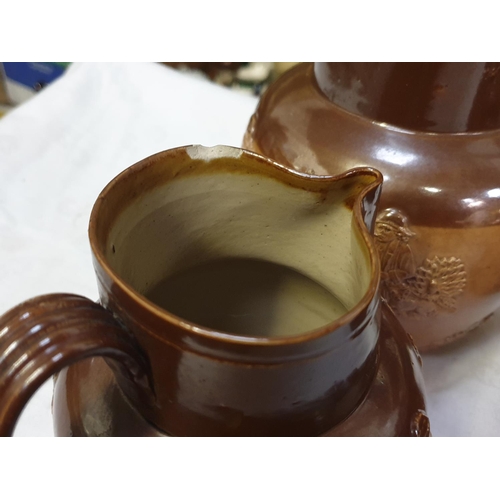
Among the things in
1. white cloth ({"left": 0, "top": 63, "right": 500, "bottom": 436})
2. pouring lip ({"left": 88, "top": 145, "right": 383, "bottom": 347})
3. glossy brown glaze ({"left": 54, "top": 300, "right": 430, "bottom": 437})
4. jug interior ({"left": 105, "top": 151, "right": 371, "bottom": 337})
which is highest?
pouring lip ({"left": 88, "top": 145, "right": 383, "bottom": 347})

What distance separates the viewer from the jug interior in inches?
16.7

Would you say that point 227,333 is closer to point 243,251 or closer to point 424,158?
point 243,251

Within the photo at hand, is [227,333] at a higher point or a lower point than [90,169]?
higher

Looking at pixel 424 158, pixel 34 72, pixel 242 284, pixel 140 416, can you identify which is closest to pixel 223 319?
pixel 242 284

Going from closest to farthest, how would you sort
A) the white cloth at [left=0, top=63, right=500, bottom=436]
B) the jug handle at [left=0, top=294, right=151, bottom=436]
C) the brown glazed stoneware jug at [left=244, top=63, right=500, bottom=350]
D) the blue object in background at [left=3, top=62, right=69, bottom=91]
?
the jug handle at [left=0, top=294, right=151, bottom=436]
the brown glazed stoneware jug at [left=244, top=63, right=500, bottom=350]
the white cloth at [left=0, top=63, right=500, bottom=436]
the blue object in background at [left=3, top=62, right=69, bottom=91]

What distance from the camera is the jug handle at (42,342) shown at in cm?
29

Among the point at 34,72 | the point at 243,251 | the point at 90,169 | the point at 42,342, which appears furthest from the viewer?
the point at 34,72

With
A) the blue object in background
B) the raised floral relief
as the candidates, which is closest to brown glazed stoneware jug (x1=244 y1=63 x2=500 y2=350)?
the raised floral relief

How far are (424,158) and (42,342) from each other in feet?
1.28

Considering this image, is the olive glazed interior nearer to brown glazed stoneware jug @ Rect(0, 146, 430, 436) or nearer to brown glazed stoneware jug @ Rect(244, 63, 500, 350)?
brown glazed stoneware jug @ Rect(0, 146, 430, 436)

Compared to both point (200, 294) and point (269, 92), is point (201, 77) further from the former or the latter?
point (200, 294)

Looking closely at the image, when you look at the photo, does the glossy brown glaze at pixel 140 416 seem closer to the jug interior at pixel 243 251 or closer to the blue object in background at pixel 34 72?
the jug interior at pixel 243 251

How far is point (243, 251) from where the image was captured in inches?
19.5

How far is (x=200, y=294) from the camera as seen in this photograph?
500mm
